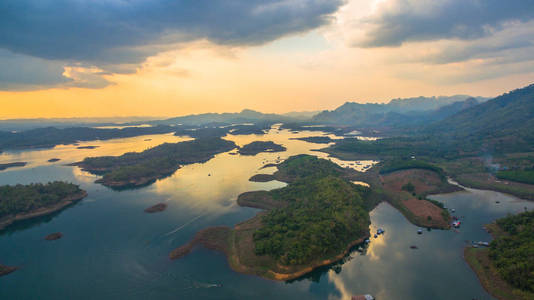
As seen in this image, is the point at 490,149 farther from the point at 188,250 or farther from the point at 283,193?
the point at 188,250

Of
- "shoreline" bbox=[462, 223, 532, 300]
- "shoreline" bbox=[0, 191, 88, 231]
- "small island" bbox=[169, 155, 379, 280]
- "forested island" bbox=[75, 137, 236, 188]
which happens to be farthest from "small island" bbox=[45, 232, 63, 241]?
"shoreline" bbox=[462, 223, 532, 300]

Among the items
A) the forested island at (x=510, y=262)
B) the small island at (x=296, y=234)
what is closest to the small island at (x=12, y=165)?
the small island at (x=296, y=234)

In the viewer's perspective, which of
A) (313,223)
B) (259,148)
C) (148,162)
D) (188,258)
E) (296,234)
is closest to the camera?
(188,258)

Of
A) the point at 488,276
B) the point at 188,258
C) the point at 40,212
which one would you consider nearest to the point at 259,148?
the point at 40,212

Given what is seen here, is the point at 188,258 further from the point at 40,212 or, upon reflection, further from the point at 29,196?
the point at 29,196

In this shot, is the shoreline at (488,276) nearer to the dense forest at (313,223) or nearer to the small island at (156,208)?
the dense forest at (313,223)
